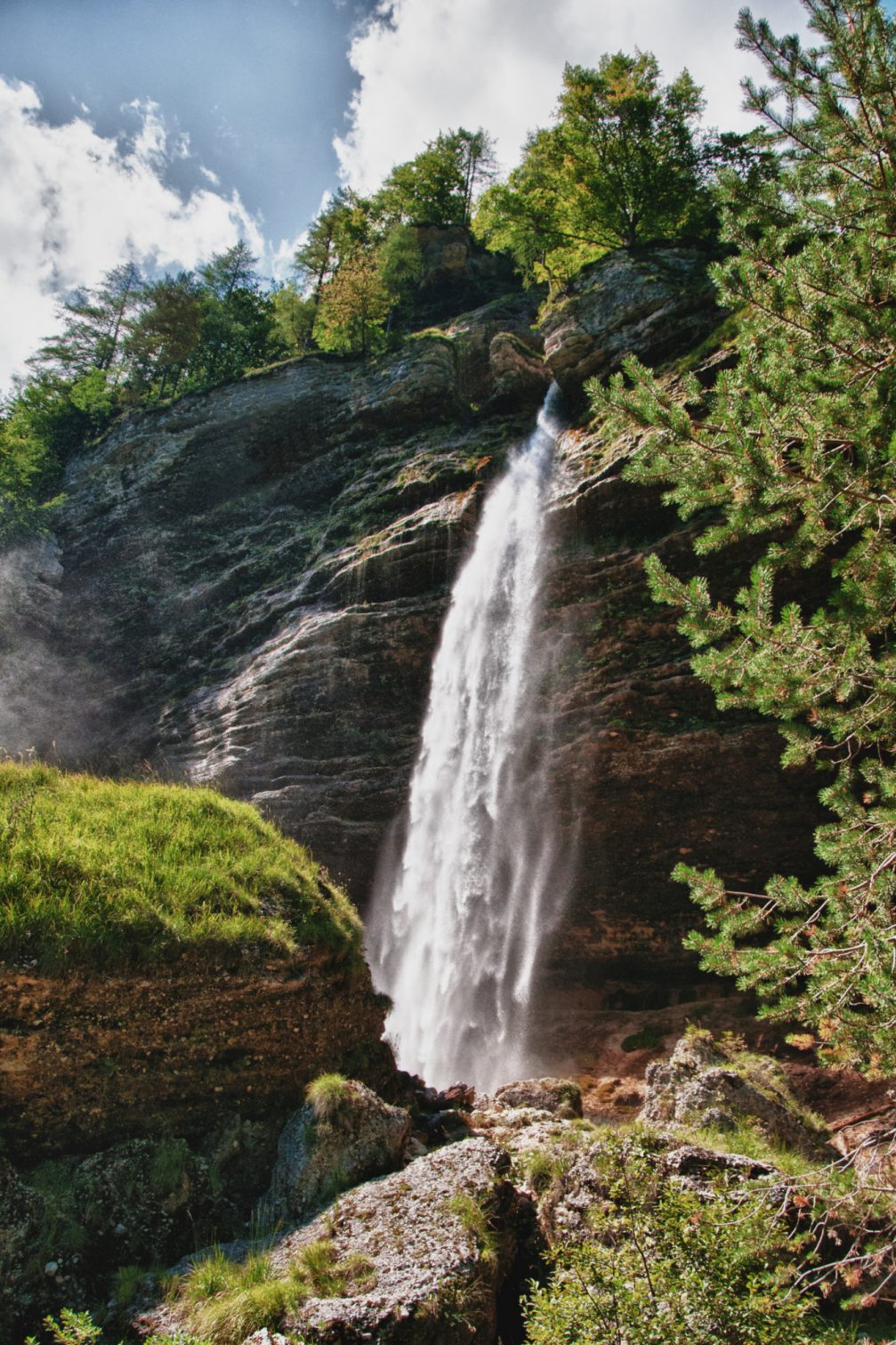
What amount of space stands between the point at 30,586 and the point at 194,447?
24.1 ft

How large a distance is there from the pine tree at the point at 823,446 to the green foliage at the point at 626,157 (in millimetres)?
18519

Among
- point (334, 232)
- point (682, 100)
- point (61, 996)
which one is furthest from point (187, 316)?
point (61, 996)

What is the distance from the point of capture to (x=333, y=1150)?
20.0 feet

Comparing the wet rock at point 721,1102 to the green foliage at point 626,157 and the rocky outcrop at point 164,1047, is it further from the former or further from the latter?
the green foliage at point 626,157

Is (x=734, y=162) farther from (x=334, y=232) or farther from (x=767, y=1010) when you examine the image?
(x=767, y=1010)

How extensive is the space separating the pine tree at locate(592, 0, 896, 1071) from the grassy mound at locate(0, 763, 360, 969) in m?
4.24

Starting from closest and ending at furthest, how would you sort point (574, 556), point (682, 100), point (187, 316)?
point (574, 556)
point (682, 100)
point (187, 316)

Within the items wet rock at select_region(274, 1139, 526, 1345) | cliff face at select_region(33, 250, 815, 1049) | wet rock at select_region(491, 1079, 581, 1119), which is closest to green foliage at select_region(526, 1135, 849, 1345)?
wet rock at select_region(274, 1139, 526, 1345)

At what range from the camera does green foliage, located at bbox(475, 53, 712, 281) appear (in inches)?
855

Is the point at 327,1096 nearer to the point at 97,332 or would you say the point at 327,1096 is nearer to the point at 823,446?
the point at 823,446

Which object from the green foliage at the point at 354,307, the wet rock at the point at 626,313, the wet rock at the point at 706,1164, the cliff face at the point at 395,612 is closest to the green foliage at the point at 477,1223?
the wet rock at the point at 706,1164

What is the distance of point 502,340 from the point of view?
2288 cm

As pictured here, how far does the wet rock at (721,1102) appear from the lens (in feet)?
24.2

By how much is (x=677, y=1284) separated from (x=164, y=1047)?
4.62 metres
